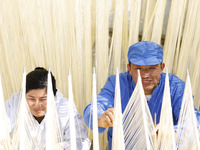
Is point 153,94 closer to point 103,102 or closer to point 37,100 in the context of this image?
point 103,102

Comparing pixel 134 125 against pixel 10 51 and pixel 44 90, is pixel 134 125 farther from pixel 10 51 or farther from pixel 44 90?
pixel 10 51

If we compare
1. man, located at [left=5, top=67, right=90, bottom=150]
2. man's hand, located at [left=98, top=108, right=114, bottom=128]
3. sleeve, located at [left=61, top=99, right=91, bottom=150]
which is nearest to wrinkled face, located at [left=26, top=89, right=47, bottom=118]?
man, located at [left=5, top=67, right=90, bottom=150]

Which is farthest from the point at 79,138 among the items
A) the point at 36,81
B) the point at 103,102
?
the point at 36,81

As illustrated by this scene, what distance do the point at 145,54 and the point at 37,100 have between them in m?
0.45

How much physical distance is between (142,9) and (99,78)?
0.43m

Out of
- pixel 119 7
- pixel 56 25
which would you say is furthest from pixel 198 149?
pixel 56 25

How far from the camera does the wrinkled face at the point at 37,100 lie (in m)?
0.84

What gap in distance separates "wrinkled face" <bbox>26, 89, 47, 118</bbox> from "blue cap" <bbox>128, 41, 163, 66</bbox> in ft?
1.21

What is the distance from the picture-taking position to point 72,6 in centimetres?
112

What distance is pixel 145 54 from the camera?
91cm

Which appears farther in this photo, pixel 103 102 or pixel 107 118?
pixel 103 102

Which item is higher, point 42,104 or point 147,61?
point 147,61

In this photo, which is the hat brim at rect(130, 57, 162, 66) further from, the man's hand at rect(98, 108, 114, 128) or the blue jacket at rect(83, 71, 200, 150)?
the man's hand at rect(98, 108, 114, 128)

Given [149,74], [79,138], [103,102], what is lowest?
[79,138]
